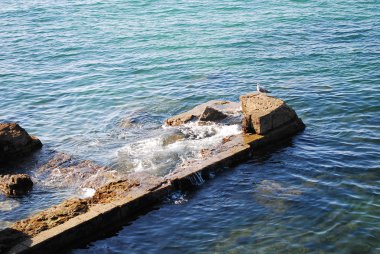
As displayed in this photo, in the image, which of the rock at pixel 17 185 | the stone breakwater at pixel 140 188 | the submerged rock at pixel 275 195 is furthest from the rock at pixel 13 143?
the submerged rock at pixel 275 195

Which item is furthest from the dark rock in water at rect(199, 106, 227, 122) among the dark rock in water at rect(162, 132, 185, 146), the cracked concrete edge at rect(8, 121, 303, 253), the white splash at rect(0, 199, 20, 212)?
the white splash at rect(0, 199, 20, 212)

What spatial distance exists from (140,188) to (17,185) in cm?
348

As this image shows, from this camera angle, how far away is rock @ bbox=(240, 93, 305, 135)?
1638 cm

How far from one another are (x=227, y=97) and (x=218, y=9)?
18041 millimetres

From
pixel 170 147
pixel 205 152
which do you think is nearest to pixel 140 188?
pixel 205 152

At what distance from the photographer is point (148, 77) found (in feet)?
81.8

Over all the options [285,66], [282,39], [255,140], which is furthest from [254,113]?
[282,39]

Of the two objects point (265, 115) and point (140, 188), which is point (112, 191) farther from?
point (265, 115)

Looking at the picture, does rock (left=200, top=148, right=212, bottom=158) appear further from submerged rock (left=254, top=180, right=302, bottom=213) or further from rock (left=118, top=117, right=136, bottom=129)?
rock (left=118, top=117, right=136, bottom=129)

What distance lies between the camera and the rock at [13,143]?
16342 millimetres

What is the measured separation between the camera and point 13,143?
54.2 feet

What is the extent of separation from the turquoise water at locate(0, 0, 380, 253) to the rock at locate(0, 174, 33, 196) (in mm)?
415

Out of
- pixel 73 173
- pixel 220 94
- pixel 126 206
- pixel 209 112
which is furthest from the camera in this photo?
pixel 220 94

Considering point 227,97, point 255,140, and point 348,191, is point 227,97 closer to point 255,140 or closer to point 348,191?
point 255,140
